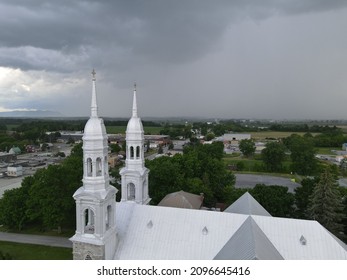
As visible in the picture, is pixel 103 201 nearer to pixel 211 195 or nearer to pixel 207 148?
pixel 211 195

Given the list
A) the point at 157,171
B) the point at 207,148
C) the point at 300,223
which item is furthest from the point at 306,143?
the point at 300,223

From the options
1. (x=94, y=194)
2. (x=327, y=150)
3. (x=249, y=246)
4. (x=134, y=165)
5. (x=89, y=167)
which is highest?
(x=89, y=167)

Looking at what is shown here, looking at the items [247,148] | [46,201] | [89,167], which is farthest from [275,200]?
[247,148]

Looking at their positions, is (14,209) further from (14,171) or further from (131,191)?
(14,171)

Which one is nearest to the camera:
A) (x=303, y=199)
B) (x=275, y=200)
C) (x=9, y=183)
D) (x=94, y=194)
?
(x=94, y=194)

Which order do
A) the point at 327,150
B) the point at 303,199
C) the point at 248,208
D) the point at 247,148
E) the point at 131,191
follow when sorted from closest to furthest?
the point at 248,208
the point at 131,191
the point at 303,199
the point at 247,148
the point at 327,150
